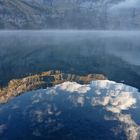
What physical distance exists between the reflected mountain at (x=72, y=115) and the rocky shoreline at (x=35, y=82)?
11.8 ft

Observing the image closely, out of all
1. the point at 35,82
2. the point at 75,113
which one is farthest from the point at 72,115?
the point at 35,82

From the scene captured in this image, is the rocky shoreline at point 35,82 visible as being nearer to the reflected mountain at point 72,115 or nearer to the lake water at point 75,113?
the lake water at point 75,113

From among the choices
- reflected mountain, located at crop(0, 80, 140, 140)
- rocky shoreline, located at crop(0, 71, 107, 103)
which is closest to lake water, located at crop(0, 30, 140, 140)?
reflected mountain, located at crop(0, 80, 140, 140)

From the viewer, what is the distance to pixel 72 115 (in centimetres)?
6056

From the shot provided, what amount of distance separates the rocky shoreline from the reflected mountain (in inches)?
142

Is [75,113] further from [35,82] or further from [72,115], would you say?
[35,82]

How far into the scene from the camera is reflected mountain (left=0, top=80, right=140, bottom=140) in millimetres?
51750

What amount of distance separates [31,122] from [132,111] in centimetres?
2118

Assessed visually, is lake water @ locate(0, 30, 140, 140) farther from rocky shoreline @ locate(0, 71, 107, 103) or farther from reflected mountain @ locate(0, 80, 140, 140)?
rocky shoreline @ locate(0, 71, 107, 103)

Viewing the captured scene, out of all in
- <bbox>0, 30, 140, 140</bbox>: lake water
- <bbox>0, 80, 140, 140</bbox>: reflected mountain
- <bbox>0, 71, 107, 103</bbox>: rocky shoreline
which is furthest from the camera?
<bbox>0, 71, 107, 103</bbox>: rocky shoreline

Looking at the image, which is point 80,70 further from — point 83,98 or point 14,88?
point 83,98

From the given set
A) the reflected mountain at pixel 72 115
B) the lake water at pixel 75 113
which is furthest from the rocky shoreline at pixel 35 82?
the reflected mountain at pixel 72 115

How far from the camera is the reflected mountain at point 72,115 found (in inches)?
2037

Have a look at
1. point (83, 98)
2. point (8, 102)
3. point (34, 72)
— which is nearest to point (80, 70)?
point (34, 72)
